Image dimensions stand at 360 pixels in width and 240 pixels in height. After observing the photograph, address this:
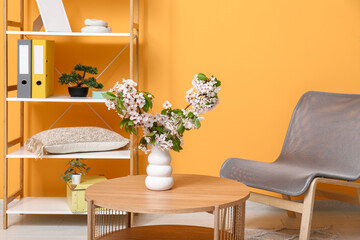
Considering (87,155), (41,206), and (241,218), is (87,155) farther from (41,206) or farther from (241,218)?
(241,218)

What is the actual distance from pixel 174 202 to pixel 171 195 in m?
0.12

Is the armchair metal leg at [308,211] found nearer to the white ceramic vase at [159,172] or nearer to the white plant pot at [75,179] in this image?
the white ceramic vase at [159,172]

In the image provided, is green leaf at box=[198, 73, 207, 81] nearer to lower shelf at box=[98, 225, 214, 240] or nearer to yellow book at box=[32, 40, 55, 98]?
lower shelf at box=[98, 225, 214, 240]

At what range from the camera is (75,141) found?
298cm

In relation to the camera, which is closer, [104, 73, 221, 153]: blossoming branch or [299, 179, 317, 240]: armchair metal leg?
[104, 73, 221, 153]: blossoming branch

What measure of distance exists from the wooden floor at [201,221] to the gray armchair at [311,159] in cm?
17

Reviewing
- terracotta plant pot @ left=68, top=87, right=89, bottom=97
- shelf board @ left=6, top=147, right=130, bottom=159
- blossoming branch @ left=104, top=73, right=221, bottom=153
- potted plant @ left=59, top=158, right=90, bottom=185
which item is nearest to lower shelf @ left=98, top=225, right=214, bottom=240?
blossoming branch @ left=104, top=73, right=221, bottom=153

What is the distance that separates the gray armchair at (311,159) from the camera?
2.58 meters

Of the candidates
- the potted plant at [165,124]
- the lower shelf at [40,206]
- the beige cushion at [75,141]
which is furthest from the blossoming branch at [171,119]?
the lower shelf at [40,206]

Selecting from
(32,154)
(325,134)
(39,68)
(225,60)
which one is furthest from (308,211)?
(39,68)

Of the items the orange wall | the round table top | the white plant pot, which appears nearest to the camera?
the round table top

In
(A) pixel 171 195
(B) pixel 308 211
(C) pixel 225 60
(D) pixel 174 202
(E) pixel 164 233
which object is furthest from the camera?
(C) pixel 225 60

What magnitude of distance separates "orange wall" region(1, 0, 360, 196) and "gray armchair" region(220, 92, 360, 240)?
236 millimetres

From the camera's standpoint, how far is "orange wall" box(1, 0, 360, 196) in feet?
10.9
